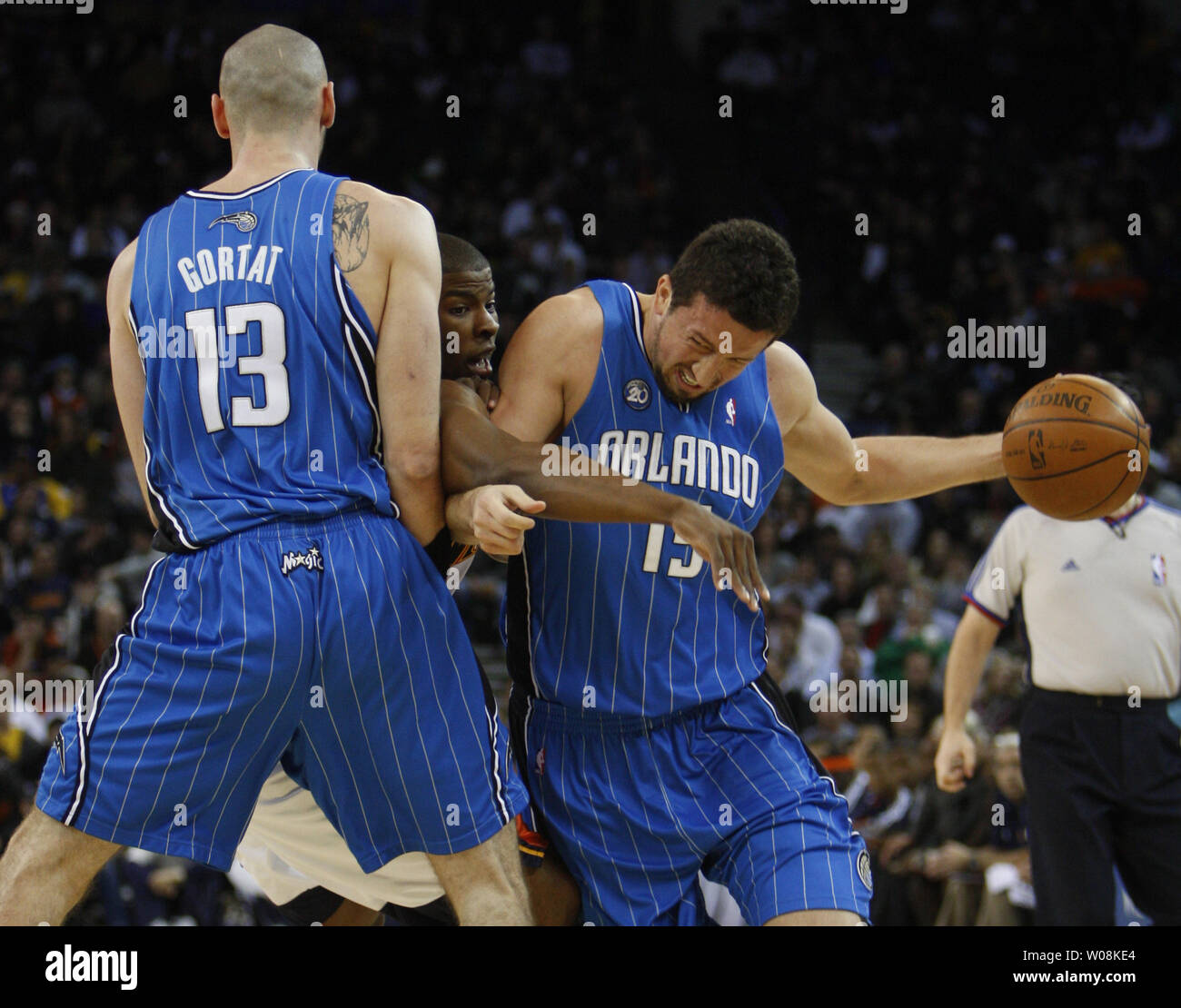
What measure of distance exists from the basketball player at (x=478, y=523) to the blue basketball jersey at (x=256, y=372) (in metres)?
0.28

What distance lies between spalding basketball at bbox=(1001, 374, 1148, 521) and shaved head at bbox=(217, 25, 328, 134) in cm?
219

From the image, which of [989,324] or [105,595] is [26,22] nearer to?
[105,595]

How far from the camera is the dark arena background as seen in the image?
852 centimetres

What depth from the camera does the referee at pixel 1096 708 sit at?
5.11m

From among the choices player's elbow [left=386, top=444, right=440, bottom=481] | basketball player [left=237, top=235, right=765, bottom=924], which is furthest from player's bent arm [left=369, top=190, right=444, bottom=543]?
basketball player [left=237, top=235, right=765, bottom=924]

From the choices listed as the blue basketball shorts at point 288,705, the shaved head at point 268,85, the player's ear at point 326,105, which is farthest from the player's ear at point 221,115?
the blue basketball shorts at point 288,705

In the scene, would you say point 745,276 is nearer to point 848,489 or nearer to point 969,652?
point 848,489

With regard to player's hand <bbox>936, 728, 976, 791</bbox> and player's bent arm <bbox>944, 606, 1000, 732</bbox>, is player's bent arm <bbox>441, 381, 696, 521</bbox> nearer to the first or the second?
player's hand <bbox>936, 728, 976, 791</bbox>

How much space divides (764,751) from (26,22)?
13.7m

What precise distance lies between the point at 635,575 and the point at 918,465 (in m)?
1.05

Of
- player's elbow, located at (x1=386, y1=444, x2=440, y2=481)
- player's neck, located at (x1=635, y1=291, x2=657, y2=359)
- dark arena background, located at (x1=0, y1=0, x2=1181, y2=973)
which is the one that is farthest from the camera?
dark arena background, located at (x1=0, y1=0, x2=1181, y2=973)

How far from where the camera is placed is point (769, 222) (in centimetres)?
1368

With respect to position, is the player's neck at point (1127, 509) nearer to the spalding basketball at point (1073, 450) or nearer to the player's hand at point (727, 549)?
the spalding basketball at point (1073, 450)

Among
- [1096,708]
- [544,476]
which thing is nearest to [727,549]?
[544,476]
